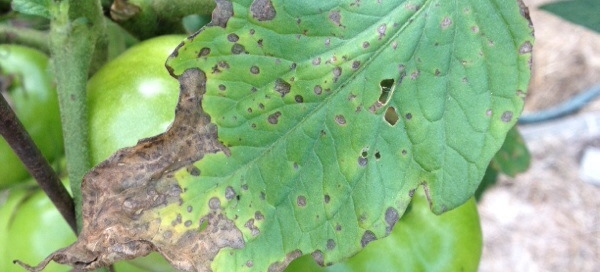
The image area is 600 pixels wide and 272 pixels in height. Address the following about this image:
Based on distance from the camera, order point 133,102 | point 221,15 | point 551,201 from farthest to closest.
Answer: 1. point 551,201
2. point 133,102
3. point 221,15

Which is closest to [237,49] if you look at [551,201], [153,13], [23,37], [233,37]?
[233,37]

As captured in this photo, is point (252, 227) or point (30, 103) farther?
A: point (30, 103)

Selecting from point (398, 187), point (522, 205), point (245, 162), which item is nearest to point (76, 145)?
point (245, 162)

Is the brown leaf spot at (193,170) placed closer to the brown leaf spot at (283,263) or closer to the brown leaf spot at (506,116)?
the brown leaf spot at (283,263)

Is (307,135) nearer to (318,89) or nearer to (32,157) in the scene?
(318,89)

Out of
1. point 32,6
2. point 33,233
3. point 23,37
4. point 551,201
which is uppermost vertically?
point 32,6

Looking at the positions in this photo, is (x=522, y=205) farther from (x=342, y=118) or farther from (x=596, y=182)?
(x=342, y=118)

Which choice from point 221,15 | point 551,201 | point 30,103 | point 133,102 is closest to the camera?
point 221,15
